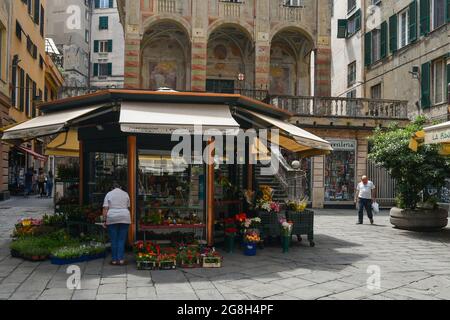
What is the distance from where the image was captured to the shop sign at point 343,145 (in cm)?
2258

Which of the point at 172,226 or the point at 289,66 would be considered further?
the point at 289,66

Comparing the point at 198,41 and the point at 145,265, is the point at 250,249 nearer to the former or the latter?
the point at 145,265

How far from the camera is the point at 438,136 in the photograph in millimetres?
11023

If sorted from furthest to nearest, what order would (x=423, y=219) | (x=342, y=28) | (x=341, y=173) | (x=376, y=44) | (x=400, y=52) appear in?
1. (x=342, y=28)
2. (x=376, y=44)
3. (x=400, y=52)
4. (x=341, y=173)
5. (x=423, y=219)

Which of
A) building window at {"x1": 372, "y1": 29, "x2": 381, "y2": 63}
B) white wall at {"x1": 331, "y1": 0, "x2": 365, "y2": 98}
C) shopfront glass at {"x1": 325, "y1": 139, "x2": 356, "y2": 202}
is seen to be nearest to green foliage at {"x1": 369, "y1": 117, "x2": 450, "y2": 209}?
shopfront glass at {"x1": 325, "y1": 139, "x2": 356, "y2": 202}

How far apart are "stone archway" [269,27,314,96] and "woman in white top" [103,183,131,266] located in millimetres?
19897

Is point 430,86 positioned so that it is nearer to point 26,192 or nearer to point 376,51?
point 376,51

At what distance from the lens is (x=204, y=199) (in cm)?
1009

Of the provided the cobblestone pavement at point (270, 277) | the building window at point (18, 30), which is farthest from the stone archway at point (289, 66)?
the cobblestone pavement at point (270, 277)

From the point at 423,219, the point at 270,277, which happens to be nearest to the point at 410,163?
the point at 423,219

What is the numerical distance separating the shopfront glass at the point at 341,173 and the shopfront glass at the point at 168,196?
43.8 ft

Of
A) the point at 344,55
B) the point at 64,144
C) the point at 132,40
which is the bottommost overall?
the point at 64,144

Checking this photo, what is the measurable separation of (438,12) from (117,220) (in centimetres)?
1879
